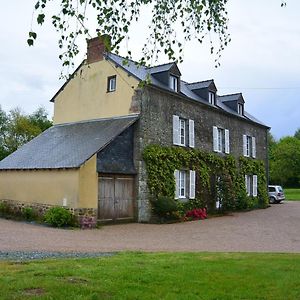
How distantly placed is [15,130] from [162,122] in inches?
1116

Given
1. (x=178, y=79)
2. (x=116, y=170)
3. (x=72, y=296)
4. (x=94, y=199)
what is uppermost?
(x=178, y=79)

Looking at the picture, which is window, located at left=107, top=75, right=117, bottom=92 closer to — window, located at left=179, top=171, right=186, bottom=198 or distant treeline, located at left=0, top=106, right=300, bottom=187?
window, located at left=179, top=171, right=186, bottom=198

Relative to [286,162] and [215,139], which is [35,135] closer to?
[215,139]

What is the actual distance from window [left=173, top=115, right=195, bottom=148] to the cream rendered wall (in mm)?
7073

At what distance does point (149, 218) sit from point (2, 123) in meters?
33.2

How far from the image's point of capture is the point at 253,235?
51.6 feet

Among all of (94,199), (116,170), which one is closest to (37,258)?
(94,199)

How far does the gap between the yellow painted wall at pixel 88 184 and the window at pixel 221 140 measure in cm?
1064

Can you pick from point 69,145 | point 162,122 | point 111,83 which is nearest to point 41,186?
point 69,145

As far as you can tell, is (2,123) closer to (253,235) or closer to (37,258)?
(253,235)

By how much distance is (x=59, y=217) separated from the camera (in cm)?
1738

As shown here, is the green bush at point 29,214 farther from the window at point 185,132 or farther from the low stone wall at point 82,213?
the window at point 185,132

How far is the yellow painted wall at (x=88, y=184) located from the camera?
17719 mm

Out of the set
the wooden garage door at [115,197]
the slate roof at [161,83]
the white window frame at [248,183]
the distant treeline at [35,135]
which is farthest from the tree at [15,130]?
the wooden garage door at [115,197]
